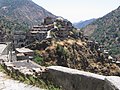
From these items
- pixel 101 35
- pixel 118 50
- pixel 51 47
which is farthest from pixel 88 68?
pixel 101 35

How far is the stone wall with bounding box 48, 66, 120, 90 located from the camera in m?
6.22

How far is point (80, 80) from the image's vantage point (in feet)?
24.8

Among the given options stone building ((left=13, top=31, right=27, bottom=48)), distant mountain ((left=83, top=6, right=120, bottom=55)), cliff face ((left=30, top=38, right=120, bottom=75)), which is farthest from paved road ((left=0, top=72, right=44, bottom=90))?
distant mountain ((left=83, top=6, right=120, bottom=55))

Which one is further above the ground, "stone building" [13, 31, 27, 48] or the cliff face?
"stone building" [13, 31, 27, 48]

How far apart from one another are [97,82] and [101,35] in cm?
15884

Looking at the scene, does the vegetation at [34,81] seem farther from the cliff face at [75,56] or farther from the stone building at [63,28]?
the stone building at [63,28]

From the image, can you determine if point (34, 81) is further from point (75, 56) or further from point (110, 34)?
point (110, 34)

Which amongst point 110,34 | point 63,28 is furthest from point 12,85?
point 110,34

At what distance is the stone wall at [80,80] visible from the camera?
245 inches

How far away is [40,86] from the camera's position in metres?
8.56

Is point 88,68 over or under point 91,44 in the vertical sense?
under

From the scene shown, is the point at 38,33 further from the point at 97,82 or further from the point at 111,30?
the point at 111,30

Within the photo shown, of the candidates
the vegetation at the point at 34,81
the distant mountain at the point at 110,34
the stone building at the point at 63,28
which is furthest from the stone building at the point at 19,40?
the distant mountain at the point at 110,34

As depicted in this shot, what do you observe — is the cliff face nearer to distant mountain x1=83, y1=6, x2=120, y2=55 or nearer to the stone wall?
the stone wall
